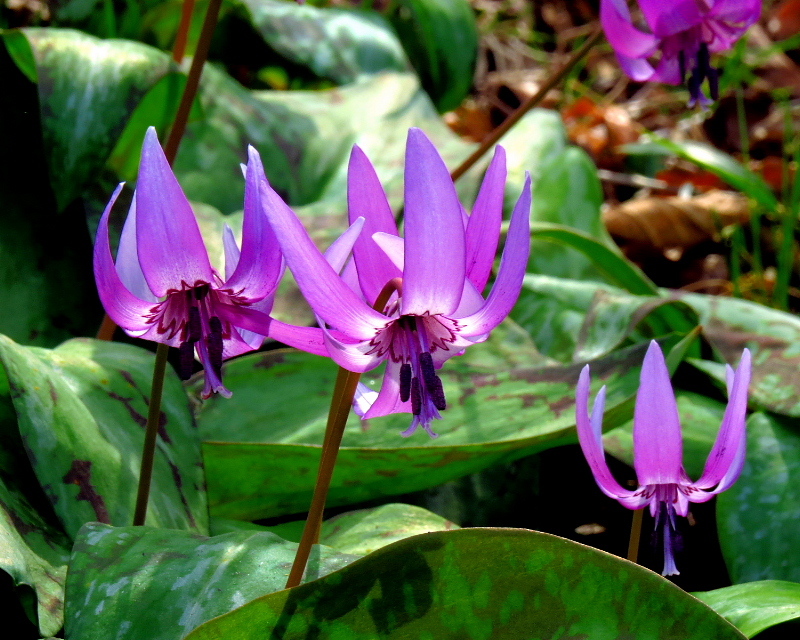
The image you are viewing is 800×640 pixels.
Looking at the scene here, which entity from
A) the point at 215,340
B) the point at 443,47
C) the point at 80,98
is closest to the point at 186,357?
the point at 215,340

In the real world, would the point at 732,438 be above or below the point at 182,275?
below

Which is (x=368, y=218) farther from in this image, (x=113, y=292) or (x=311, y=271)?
(x=113, y=292)

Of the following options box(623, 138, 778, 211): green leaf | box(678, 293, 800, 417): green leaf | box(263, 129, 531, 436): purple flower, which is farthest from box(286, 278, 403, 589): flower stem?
box(623, 138, 778, 211): green leaf

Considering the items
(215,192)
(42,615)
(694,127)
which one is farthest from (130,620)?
(694,127)

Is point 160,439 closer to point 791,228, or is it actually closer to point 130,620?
point 130,620

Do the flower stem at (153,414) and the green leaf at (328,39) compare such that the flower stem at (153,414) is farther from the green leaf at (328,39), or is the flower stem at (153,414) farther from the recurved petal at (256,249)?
the green leaf at (328,39)

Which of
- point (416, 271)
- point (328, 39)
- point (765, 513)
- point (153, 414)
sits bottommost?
point (765, 513)
